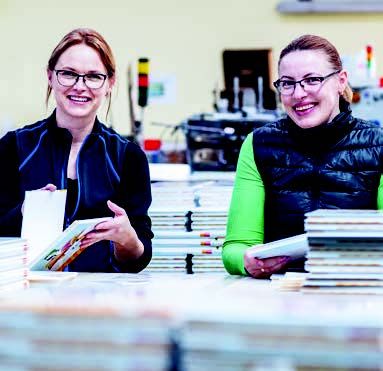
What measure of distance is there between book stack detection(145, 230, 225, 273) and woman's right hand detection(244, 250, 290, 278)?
0.90 metres

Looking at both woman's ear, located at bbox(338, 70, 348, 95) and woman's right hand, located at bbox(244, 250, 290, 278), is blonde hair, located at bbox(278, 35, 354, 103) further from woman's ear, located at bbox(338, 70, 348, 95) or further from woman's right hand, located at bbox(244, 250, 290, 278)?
woman's right hand, located at bbox(244, 250, 290, 278)

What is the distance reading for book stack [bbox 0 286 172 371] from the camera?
3.01ft

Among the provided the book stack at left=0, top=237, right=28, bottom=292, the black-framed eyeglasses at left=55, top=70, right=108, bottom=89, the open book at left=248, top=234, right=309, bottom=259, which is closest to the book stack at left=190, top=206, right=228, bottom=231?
the black-framed eyeglasses at left=55, top=70, right=108, bottom=89

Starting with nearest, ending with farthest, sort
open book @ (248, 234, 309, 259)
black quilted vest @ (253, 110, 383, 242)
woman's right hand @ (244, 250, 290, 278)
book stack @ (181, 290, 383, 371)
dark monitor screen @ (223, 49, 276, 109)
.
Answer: book stack @ (181, 290, 383, 371) → open book @ (248, 234, 309, 259) → woman's right hand @ (244, 250, 290, 278) → black quilted vest @ (253, 110, 383, 242) → dark monitor screen @ (223, 49, 276, 109)

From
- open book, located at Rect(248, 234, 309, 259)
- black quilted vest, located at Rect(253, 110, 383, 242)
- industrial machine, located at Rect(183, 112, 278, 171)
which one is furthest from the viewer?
industrial machine, located at Rect(183, 112, 278, 171)

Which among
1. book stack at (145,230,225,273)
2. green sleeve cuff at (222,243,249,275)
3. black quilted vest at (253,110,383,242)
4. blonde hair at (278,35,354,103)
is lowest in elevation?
book stack at (145,230,225,273)

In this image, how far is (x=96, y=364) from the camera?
929mm

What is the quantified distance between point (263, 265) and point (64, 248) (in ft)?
1.52

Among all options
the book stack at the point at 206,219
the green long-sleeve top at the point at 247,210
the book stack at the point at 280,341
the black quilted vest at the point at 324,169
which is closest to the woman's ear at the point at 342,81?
the black quilted vest at the point at 324,169

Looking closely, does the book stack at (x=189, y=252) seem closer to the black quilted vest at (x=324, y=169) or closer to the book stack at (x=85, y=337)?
the black quilted vest at (x=324, y=169)

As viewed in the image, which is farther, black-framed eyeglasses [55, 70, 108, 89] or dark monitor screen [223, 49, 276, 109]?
dark monitor screen [223, 49, 276, 109]

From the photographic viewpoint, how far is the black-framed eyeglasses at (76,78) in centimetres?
220

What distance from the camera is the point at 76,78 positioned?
7.21ft

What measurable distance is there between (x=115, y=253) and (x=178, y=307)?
120 centimetres
